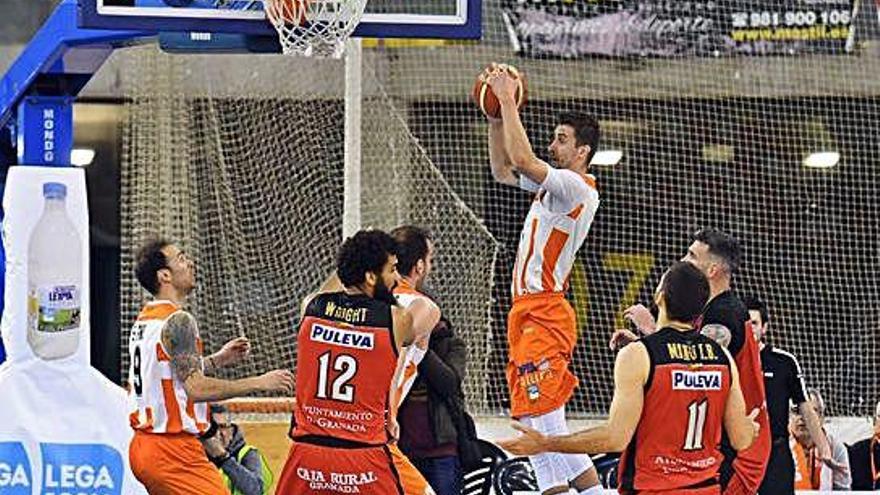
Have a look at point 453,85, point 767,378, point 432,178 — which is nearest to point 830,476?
point 767,378

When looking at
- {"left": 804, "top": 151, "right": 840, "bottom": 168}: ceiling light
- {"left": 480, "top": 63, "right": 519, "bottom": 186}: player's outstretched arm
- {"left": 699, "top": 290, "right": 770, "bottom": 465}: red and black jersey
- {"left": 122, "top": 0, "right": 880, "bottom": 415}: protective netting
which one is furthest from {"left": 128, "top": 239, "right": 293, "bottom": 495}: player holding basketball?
{"left": 804, "top": 151, "right": 840, "bottom": 168}: ceiling light

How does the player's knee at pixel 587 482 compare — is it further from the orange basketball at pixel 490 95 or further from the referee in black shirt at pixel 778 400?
the orange basketball at pixel 490 95

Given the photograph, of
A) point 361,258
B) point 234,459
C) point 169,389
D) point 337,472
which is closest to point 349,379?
point 337,472

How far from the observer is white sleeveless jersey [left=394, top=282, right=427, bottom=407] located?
10828mm

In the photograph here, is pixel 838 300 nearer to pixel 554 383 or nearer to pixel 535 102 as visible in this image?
pixel 535 102

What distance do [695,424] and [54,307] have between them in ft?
13.5

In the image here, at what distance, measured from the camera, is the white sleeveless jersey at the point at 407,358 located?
10.8 meters

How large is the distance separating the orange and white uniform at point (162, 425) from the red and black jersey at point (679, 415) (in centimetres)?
289

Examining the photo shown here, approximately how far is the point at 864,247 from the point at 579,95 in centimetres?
316

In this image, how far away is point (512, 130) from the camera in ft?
35.0

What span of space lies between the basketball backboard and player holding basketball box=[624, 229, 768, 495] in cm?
181

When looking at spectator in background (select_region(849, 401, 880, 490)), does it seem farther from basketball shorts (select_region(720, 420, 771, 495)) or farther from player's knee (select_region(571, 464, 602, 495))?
basketball shorts (select_region(720, 420, 771, 495))

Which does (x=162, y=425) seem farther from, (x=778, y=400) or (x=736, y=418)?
(x=778, y=400)

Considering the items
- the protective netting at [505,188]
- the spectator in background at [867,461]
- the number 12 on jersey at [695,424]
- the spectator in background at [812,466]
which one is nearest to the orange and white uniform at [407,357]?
the number 12 on jersey at [695,424]
